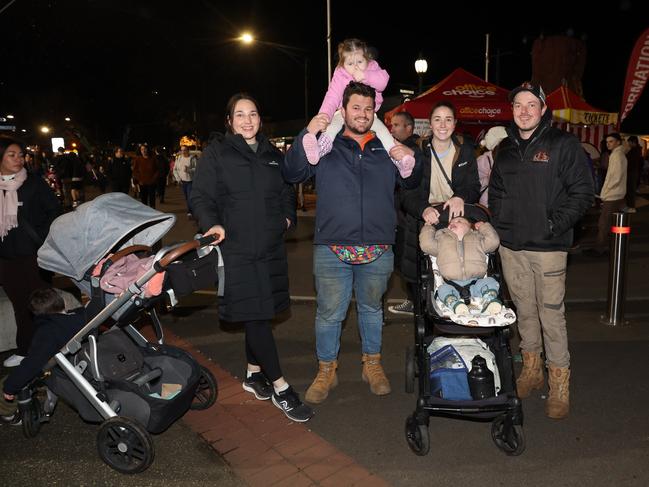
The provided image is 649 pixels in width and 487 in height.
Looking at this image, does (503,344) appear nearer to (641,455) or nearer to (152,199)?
(641,455)

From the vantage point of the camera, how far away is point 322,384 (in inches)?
170

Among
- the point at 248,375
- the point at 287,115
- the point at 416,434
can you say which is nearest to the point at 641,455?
the point at 416,434

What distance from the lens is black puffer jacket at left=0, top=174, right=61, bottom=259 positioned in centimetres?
463

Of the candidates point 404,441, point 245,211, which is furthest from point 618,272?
point 245,211

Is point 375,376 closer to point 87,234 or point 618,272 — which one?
point 87,234

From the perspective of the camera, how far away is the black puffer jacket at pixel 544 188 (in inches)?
145

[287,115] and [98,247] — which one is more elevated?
[287,115]

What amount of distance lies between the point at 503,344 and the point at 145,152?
15.2 meters

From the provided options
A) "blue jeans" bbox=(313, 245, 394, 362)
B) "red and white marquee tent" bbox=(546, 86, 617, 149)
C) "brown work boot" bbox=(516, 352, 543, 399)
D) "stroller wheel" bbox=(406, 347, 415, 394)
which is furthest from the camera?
"red and white marquee tent" bbox=(546, 86, 617, 149)

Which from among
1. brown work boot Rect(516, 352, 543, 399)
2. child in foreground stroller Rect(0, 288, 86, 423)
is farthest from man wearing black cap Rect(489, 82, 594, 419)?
child in foreground stroller Rect(0, 288, 86, 423)

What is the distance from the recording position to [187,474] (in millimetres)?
3365

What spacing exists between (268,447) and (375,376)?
3.63 ft

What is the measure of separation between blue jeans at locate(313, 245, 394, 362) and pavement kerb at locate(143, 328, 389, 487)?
0.67m

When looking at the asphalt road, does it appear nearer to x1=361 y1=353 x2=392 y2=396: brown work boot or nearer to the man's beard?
x1=361 y1=353 x2=392 y2=396: brown work boot
